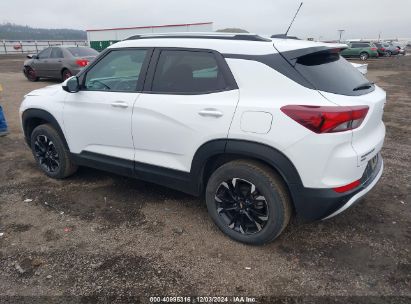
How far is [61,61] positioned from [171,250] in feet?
38.2

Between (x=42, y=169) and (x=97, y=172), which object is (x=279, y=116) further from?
(x=42, y=169)

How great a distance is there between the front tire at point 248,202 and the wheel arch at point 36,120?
2.19 m

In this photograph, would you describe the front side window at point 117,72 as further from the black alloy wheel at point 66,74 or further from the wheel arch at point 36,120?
the black alloy wheel at point 66,74

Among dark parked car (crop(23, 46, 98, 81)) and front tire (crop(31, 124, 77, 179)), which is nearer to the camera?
front tire (crop(31, 124, 77, 179))

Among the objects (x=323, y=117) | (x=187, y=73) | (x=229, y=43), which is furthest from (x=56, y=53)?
(x=323, y=117)

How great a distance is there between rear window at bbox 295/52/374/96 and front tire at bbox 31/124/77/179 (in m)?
3.03

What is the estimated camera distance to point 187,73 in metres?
3.28

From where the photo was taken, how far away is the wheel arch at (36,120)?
4.28 meters

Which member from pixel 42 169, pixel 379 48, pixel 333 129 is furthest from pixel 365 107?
pixel 379 48

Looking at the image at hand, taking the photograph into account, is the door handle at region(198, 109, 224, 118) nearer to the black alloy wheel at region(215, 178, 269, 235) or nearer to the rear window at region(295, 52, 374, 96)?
the black alloy wheel at region(215, 178, 269, 235)

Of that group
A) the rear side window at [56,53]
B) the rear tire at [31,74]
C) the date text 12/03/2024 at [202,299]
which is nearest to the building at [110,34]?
the rear tire at [31,74]

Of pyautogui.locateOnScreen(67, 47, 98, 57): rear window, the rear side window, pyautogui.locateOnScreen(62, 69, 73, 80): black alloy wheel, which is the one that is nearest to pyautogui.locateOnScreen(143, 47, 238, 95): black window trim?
pyautogui.locateOnScreen(67, 47, 98, 57): rear window

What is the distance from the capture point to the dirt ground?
2662mm

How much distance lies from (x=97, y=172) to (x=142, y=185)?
85 cm
